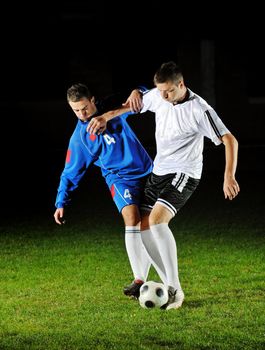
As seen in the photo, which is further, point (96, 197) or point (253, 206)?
point (96, 197)

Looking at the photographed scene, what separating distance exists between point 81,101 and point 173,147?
881 millimetres

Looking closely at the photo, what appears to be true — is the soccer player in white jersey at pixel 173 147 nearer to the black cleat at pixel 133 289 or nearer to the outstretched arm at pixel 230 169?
the outstretched arm at pixel 230 169

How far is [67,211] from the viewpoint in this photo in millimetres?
12898

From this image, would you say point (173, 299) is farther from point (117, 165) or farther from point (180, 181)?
point (117, 165)

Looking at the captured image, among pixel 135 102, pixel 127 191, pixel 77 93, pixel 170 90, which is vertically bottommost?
pixel 127 191

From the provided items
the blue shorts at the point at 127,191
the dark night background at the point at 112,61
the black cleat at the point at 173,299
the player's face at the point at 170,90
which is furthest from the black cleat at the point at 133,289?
the dark night background at the point at 112,61

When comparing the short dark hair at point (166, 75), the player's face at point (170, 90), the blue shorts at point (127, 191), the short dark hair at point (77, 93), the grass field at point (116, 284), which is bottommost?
the grass field at point (116, 284)

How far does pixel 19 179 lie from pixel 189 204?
4995mm

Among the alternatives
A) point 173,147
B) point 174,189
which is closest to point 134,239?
point 174,189

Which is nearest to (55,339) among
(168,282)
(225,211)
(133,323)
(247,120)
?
(133,323)

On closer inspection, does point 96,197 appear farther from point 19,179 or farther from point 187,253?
point 187,253

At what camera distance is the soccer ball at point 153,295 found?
22.8ft

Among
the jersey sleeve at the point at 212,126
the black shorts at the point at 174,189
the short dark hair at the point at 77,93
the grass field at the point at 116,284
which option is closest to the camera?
the grass field at the point at 116,284

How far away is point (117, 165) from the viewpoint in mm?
7727
